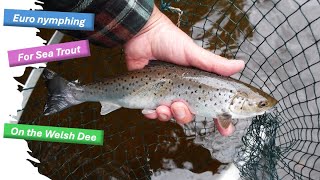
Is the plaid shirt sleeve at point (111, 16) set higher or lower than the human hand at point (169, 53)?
higher

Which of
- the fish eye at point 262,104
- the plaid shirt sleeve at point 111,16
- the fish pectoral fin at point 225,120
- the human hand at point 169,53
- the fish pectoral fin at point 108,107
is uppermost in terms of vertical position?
the plaid shirt sleeve at point 111,16

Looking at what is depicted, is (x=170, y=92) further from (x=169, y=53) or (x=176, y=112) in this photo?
(x=169, y=53)

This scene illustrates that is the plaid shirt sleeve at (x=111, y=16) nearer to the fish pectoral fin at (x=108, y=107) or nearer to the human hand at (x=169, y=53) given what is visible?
the human hand at (x=169, y=53)

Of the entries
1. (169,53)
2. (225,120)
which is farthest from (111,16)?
(225,120)
